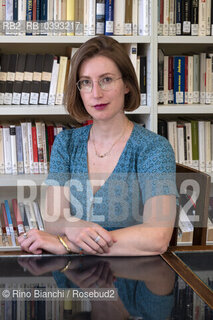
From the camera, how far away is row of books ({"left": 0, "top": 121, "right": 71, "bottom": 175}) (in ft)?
8.31

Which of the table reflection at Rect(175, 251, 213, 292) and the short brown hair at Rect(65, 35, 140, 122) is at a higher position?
the short brown hair at Rect(65, 35, 140, 122)

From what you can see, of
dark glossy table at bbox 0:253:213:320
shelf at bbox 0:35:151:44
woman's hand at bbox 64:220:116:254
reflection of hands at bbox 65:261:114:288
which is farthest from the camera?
shelf at bbox 0:35:151:44

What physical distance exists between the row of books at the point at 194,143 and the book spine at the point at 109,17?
1.81 ft

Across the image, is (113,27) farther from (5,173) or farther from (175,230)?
(175,230)

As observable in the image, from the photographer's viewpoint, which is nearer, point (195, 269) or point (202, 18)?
point (195, 269)

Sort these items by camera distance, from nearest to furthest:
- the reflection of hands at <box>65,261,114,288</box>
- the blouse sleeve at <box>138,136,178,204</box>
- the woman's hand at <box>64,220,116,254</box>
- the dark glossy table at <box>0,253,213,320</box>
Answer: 1. the dark glossy table at <box>0,253,213,320</box>
2. the reflection of hands at <box>65,261,114,288</box>
3. the woman's hand at <box>64,220,116,254</box>
4. the blouse sleeve at <box>138,136,178,204</box>

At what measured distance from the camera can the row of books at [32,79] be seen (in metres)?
2.47

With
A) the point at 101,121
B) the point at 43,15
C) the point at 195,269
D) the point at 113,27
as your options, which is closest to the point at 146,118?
the point at 113,27

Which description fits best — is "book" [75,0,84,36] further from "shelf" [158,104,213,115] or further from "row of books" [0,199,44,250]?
"row of books" [0,199,44,250]

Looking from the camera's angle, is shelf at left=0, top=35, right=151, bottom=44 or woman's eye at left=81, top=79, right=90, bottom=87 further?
shelf at left=0, top=35, right=151, bottom=44

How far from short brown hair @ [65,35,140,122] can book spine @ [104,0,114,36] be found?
82cm

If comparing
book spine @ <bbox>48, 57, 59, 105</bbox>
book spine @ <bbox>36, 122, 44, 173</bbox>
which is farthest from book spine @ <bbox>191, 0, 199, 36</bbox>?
book spine @ <bbox>36, 122, 44, 173</bbox>

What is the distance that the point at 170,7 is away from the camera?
2473 millimetres

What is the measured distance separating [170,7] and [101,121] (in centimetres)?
111
